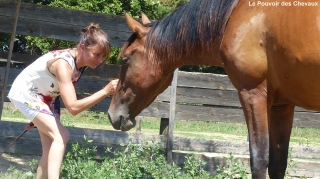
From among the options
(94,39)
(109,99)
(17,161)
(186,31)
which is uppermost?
(186,31)

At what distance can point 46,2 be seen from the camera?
1861 centimetres

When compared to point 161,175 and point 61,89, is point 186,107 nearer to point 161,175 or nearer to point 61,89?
point 161,175

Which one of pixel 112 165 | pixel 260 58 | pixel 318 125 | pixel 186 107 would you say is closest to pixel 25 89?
pixel 112 165

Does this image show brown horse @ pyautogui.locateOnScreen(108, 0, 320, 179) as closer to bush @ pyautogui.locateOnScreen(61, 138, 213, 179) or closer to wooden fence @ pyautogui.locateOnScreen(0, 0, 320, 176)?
bush @ pyautogui.locateOnScreen(61, 138, 213, 179)

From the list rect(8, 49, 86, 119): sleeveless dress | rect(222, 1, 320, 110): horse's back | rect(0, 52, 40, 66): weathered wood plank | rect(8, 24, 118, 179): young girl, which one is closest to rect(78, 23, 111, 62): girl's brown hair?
rect(8, 24, 118, 179): young girl

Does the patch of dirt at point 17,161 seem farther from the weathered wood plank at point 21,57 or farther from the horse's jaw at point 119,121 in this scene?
the horse's jaw at point 119,121

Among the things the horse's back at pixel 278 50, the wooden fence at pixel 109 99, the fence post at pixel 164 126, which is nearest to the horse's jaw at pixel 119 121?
the horse's back at pixel 278 50

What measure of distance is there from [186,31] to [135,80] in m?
0.65

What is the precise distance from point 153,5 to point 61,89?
1287cm

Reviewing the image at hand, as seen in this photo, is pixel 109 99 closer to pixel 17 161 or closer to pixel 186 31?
pixel 17 161

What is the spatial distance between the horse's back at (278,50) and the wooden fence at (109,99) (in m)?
2.93

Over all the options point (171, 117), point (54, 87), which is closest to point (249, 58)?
point (54, 87)

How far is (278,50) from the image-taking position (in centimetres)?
368

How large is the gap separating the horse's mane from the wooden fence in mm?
2299
